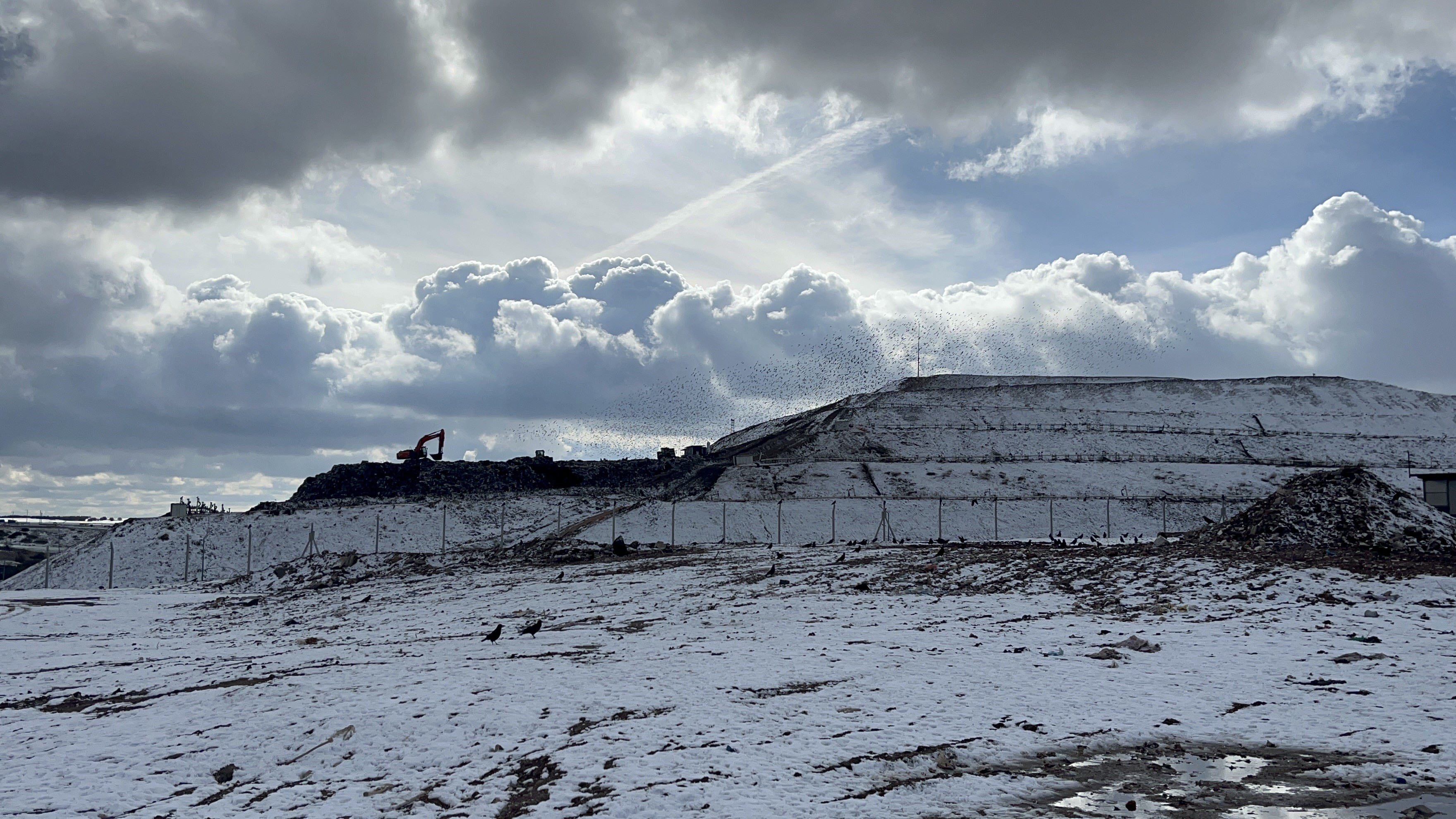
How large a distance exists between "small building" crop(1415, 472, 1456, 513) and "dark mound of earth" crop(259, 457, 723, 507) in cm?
4207

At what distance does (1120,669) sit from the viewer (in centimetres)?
1489

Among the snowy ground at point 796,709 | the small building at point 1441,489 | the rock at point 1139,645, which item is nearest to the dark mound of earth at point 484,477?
the small building at point 1441,489

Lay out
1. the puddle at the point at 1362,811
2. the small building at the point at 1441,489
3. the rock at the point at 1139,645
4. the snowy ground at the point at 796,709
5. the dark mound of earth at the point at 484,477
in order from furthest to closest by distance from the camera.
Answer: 1. the dark mound of earth at the point at 484,477
2. the small building at the point at 1441,489
3. the rock at the point at 1139,645
4. the snowy ground at the point at 796,709
5. the puddle at the point at 1362,811

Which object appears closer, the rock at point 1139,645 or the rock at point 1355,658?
the rock at point 1355,658

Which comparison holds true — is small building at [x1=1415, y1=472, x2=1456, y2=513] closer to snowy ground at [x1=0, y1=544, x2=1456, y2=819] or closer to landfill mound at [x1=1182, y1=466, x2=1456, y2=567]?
landfill mound at [x1=1182, y1=466, x2=1456, y2=567]

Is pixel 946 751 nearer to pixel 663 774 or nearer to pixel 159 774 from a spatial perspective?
Answer: pixel 663 774

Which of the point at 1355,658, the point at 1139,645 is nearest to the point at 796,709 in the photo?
the point at 1139,645

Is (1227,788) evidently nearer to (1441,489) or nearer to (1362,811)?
(1362,811)

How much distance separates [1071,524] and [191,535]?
4999cm

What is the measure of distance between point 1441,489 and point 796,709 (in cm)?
4541

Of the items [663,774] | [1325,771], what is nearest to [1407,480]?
[1325,771]

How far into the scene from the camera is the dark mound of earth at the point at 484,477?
2820 inches

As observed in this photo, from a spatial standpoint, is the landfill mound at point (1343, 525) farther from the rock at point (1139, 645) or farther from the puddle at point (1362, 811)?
the puddle at point (1362, 811)

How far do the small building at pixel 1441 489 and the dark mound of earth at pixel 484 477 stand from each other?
42.1 meters
